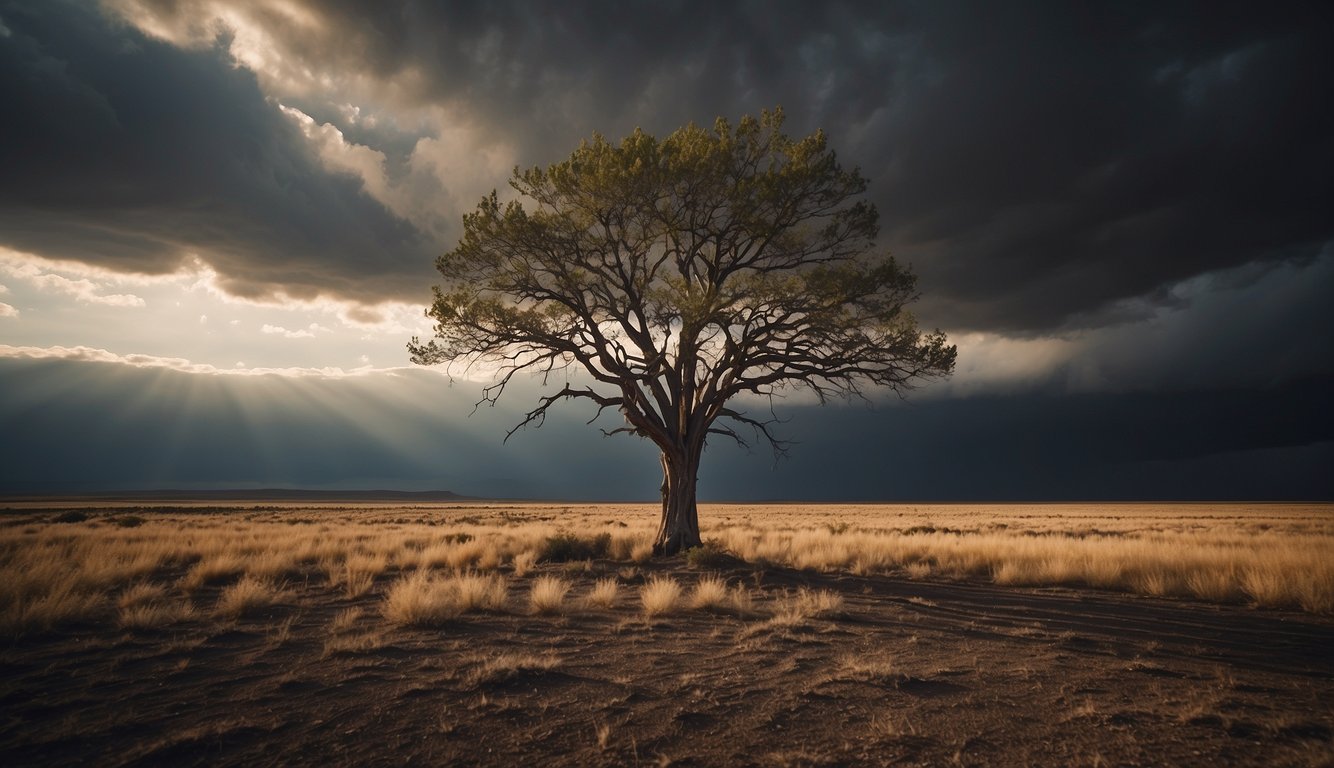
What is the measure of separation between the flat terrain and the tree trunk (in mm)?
7537

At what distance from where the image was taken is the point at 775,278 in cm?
1662

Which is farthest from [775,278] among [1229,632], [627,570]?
[1229,632]

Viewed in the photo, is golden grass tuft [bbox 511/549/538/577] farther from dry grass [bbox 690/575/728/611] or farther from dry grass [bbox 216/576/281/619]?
dry grass [bbox 690/575/728/611]

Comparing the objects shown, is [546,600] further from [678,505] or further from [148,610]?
[678,505]

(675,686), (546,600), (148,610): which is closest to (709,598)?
(546,600)

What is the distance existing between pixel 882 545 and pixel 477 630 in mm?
14972

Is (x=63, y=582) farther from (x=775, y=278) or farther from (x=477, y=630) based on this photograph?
(x=775, y=278)

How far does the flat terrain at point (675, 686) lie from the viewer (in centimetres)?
469

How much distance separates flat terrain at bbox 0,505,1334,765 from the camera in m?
4.69

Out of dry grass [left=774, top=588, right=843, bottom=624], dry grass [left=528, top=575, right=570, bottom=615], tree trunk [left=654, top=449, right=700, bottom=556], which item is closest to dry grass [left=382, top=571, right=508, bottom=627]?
dry grass [left=528, top=575, right=570, bottom=615]

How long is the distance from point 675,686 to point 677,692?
19 cm

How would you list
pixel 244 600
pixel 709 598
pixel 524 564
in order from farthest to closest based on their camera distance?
pixel 524 564 → pixel 709 598 → pixel 244 600

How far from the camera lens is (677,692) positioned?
607cm

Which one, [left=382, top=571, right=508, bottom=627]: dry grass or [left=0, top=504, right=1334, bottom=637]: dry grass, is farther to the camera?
[left=0, top=504, right=1334, bottom=637]: dry grass
